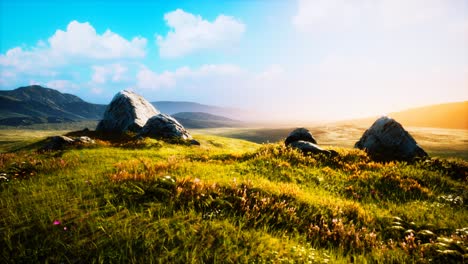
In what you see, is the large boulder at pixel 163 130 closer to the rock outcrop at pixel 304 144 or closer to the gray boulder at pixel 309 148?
the rock outcrop at pixel 304 144

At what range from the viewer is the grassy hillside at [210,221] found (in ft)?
15.4

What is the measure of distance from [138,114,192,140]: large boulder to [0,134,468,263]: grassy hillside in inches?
718

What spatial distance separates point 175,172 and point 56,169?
16.2 ft

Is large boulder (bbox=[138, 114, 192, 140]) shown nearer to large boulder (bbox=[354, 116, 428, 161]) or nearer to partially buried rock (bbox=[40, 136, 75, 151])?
partially buried rock (bbox=[40, 136, 75, 151])

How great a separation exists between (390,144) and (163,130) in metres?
21.8

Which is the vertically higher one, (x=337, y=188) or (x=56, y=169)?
(x=56, y=169)

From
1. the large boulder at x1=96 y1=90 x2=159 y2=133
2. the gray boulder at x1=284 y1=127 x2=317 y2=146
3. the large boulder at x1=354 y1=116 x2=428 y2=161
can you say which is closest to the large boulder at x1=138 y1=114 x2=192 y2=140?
the large boulder at x1=96 y1=90 x2=159 y2=133

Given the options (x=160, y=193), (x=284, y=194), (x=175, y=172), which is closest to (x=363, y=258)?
(x=284, y=194)

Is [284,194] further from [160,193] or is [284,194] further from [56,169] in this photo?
[56,169]

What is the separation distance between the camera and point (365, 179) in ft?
37.1

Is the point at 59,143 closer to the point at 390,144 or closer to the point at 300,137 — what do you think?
the point at 300,137

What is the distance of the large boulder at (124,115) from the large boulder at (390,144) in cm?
2552

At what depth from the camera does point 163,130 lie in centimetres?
2923

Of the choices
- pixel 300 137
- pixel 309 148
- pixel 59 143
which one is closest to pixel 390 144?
pixel 300 137
